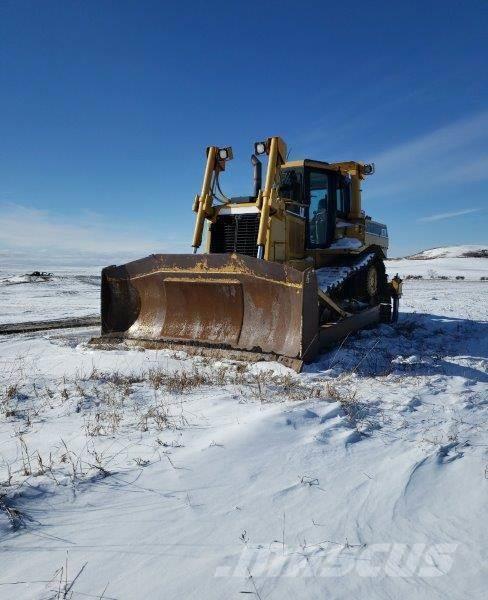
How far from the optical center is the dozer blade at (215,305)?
5.61m

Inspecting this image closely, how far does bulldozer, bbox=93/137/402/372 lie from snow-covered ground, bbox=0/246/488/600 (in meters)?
1.27

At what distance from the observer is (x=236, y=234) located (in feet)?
23.8

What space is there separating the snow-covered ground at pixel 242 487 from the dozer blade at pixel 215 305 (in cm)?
106

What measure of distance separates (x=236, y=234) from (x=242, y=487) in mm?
5215

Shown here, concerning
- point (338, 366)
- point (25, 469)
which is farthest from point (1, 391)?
point (338, 366)

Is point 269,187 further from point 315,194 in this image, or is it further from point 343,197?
point 343,197

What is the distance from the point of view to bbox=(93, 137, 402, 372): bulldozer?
5.85m

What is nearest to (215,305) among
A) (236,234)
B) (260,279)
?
(260,279)

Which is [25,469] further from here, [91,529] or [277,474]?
[277,474]

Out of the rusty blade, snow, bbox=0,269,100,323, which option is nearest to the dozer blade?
the rusty blade

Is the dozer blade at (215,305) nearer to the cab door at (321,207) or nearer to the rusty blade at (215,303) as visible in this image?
the rusty blade at (215,303)

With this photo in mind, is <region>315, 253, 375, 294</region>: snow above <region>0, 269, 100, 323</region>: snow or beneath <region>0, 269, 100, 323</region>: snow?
above

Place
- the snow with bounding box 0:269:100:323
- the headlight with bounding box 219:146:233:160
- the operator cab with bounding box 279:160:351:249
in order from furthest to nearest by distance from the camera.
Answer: the snow with bounding box 0:269:100:323, the operator cab with bounding box 279:160:351:249, the headlight with bounding box 219:146:233:160

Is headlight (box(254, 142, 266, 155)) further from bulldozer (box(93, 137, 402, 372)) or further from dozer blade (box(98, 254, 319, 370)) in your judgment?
dozer blade (box(98, 254, 319, 370))
